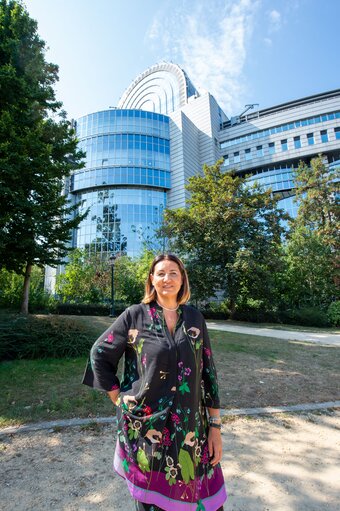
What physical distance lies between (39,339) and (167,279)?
691 centimetres

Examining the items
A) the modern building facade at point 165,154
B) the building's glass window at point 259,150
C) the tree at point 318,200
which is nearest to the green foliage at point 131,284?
the tree at point 318,200

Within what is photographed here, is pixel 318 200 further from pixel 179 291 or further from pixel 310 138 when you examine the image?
pixel 310 138

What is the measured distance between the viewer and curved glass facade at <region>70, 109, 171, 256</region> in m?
49.6

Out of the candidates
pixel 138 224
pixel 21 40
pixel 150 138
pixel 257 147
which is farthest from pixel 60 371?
pixel 257 147

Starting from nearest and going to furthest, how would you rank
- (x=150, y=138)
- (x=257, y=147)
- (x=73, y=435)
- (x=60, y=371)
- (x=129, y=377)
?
(x=129, y=377) → (x=73, y=435) → (x=60, y=371) → (x=150, y=138) → (x=257, y=147)

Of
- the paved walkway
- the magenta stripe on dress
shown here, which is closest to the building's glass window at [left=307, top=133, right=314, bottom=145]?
the paved walkway

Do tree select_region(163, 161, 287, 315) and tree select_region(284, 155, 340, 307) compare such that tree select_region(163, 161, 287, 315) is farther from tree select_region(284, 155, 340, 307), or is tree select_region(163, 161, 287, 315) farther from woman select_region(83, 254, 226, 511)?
woman select_region(83, 254, 226, 511)

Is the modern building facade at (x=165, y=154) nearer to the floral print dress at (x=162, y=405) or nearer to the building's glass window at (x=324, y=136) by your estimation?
the building's glass window at (x=324, y=136)

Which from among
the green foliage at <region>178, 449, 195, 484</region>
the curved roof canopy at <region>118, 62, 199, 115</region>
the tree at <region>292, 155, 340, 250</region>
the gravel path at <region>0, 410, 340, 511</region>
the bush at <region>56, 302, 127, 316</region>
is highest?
the curved roof canopy at <region>118, 62, 199, 115</region>

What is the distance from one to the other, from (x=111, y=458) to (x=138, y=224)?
4788 cm

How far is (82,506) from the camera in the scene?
7.64 feet

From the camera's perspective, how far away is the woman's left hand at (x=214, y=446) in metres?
1.79

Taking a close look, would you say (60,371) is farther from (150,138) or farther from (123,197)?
(150,138)

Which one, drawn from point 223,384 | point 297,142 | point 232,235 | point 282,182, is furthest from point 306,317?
point 297,142
